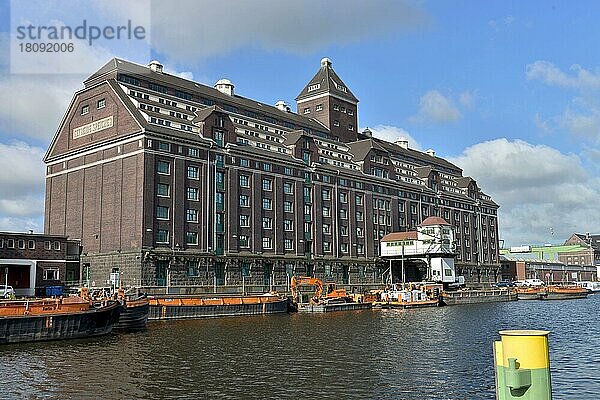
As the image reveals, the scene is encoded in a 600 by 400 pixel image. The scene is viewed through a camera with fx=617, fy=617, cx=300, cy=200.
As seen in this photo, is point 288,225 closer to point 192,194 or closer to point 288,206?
point 288,206

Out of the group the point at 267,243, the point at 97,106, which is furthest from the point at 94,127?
→ the point at 267,243

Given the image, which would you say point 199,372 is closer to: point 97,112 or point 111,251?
point 111,251

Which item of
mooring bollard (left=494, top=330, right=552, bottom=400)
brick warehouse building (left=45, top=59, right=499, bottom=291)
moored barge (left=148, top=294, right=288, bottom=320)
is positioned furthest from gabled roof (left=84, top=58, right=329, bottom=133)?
mooring bollard (left=494, top=330, right=552, bottom=400)

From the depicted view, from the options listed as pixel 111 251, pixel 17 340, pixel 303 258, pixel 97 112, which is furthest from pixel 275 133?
pixel 17 340

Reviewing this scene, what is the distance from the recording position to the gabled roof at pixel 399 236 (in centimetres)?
13188

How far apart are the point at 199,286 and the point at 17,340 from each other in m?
46.6

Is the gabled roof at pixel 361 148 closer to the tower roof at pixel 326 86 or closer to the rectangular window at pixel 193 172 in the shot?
the tower roof at pixel 326 86

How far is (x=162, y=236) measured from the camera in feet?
Answer: 304

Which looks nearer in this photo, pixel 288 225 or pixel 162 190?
pixel 162 190

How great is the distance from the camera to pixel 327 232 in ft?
403

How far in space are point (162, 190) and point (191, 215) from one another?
639cm

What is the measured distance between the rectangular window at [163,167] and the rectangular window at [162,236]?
29.2 feet

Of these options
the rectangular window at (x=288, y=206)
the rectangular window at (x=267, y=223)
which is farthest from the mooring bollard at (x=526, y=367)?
the rectangular window at (x=288, y=206)

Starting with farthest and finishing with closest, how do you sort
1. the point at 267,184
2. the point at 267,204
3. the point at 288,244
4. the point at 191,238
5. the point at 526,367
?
the point at 288,244
the point at 267,184
the point at 267,204
the point at 191,238
the point at 526,367
